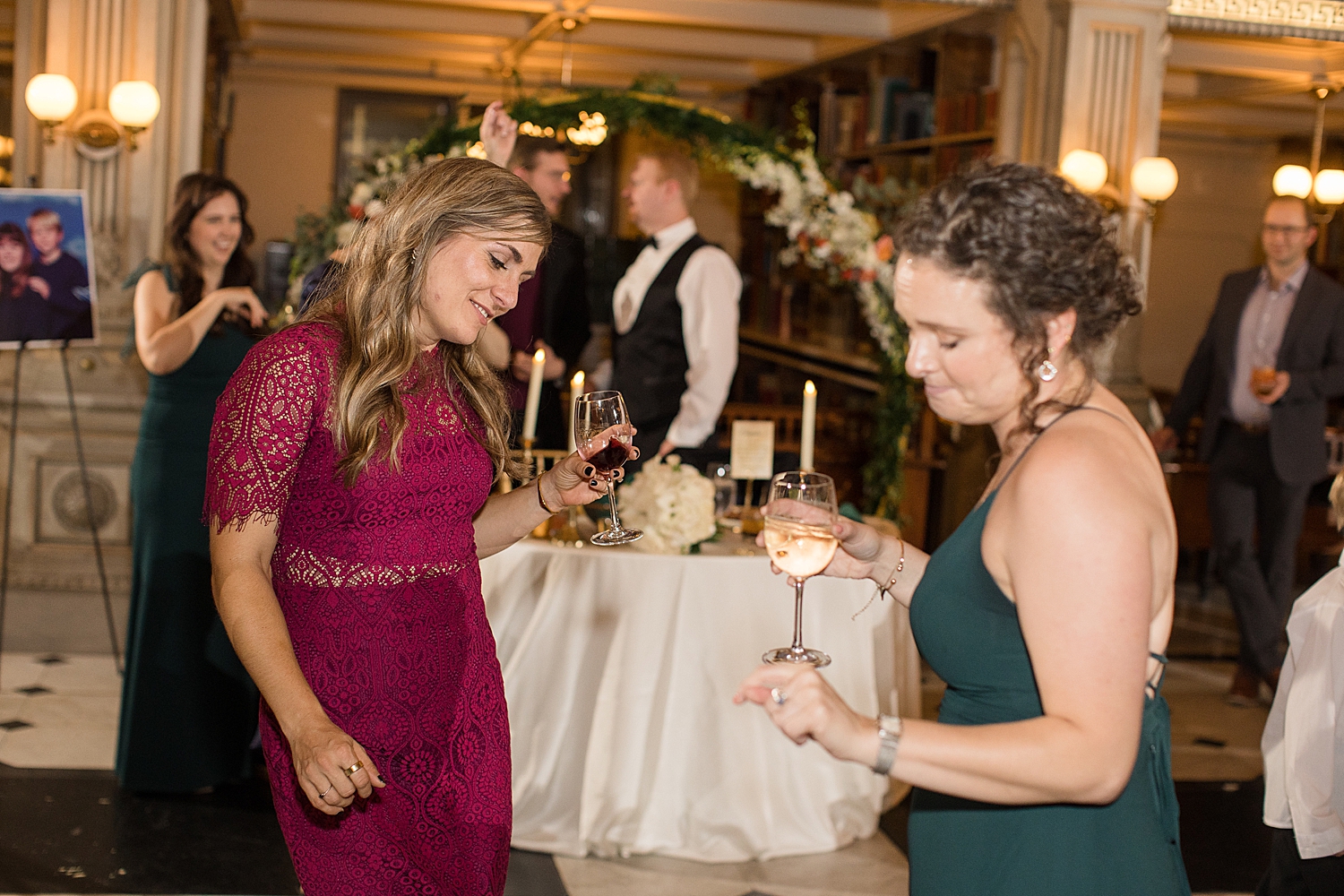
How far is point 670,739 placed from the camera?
319 cm

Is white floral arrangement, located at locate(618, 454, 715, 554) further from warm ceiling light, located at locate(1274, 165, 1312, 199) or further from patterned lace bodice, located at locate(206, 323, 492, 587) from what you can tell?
warm ceiling light, located at locate(1274, 165, 1312, 199)

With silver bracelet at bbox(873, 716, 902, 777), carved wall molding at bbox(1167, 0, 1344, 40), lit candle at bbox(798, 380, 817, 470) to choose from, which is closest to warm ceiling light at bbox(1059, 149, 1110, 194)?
carved wall molding at bbox(1167, 0, 1344, 40)

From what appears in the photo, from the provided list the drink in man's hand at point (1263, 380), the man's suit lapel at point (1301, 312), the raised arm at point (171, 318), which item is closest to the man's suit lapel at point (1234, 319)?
the man's suit lapel at point (1301, 312)

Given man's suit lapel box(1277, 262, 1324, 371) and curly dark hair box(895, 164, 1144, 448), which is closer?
curly dark hair box(895, 164, 1144, 448)

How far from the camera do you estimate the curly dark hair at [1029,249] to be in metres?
1.26

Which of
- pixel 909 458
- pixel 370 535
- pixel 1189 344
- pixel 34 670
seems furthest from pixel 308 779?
pixel 1189 344

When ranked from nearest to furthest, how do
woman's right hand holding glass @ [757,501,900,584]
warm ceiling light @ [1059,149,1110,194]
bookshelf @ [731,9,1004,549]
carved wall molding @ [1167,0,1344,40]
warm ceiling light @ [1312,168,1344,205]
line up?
woman's right hand holding glass @ [757,501,900,584], warm ceiling light @ [1059,149,1110,194], carved wall molding @ [1167,0,1344,40], bookshelf @ [731,9,1004,549], warm ceiling light @ [1312,168,1344,205]

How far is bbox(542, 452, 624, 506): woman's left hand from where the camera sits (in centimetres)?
190

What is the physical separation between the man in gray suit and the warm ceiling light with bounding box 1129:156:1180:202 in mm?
428

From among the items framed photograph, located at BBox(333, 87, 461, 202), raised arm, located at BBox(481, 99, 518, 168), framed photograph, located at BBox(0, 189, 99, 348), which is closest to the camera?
raised arm, located at BBox(481, 99, 518, 168)

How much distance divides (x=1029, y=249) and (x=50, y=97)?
170 inches

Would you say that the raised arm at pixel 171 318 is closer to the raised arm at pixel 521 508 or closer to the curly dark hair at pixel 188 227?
the curly dark hair at pixel 188 227

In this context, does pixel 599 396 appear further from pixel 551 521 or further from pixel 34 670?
pixel 34 670

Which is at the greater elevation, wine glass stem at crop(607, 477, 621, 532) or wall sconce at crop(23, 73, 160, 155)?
wall sconce at crop(23, 73, 160, 155)
